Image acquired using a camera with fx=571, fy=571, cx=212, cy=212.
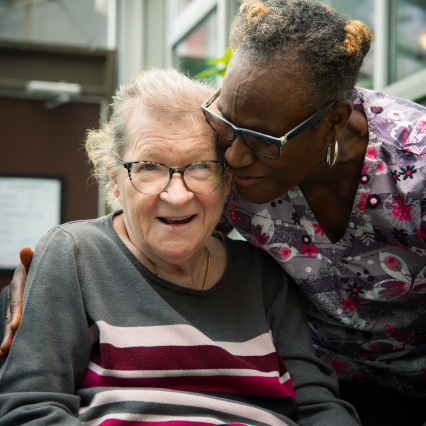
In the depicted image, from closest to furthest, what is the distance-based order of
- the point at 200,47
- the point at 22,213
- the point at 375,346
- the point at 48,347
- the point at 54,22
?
the point at 48,347 → the point at 375,346 → the point at 22,213 → the point at 200,47 → the point at 54,22

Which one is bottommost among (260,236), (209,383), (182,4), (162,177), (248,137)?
(209,383)

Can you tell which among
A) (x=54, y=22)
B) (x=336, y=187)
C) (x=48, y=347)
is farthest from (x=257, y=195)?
(x=54, y=22)

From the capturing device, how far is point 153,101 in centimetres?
140

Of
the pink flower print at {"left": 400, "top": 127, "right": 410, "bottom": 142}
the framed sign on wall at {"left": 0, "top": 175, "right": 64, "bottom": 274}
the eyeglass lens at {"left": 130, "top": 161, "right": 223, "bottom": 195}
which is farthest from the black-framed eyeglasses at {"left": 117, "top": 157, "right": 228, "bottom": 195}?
the framed sign on wall at {"left": 0, "top": 175, "right": 64, "bottom": 274}

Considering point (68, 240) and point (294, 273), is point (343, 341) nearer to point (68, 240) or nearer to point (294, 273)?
point (294, 273)

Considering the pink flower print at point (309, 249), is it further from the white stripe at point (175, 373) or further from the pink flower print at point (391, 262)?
the white stripe at point (175, 373)

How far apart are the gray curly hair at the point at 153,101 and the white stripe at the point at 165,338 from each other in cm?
41

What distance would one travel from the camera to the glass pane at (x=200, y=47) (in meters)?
4.48

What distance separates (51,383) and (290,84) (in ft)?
2.69

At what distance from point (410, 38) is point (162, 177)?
6.25ft

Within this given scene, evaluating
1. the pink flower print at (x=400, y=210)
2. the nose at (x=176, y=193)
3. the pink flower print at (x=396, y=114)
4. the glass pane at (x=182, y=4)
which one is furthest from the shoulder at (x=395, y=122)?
the glass pane at (x=182, y=4)

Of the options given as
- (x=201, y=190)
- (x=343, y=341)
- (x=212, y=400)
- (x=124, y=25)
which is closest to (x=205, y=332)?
(x=212, y=400)

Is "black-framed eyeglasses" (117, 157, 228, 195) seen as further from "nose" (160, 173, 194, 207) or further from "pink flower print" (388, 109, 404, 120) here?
"pink flower print" (388, 109, 404, 120)

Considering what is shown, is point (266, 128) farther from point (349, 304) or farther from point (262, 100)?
point (349, 304)
